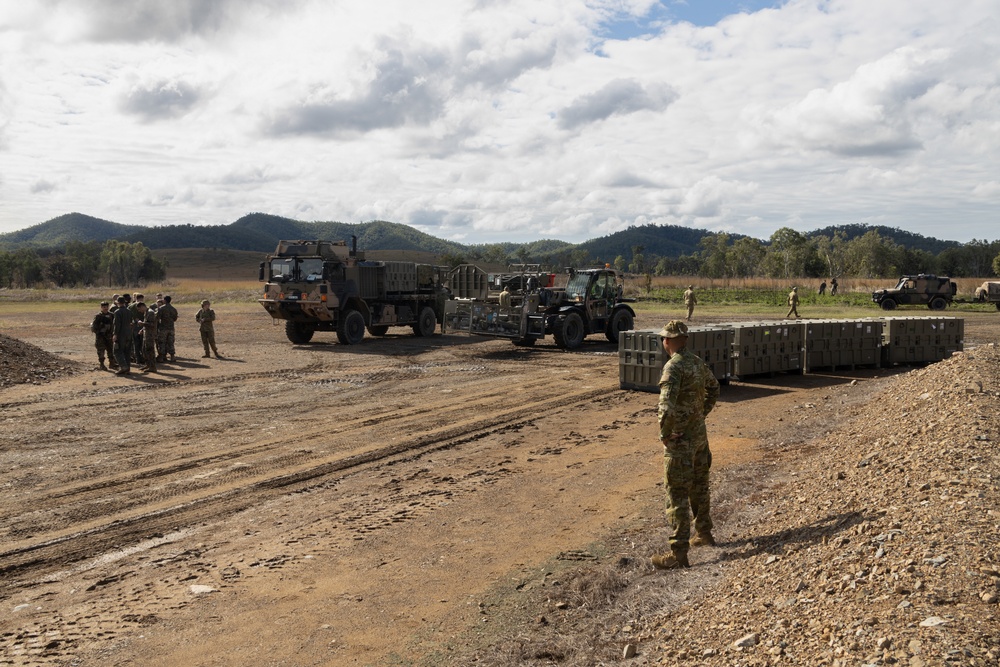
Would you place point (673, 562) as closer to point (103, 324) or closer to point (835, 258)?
point (103, 324)

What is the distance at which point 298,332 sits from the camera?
22.5 metres

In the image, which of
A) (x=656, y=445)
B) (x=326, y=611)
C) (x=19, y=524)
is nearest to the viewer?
(x=326, y=611)

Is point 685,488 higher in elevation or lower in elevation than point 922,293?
lower

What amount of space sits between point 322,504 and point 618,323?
15725 mm

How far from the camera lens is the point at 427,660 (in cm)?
463

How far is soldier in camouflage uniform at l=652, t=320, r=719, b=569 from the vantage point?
5762 mm

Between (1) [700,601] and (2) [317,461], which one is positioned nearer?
(1) [700,601]

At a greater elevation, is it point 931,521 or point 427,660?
point 931,521

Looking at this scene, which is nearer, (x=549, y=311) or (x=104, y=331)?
(x=104, y=331)

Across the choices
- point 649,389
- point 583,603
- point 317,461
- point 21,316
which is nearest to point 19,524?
point 317,461

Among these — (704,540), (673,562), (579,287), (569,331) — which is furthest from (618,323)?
(673,562)

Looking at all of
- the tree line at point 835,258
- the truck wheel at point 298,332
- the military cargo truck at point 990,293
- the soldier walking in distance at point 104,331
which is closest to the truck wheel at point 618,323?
the truck wheel at point 298,332

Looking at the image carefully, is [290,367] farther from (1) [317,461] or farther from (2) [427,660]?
(2) [427,660]

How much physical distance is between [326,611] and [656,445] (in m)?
5.89
